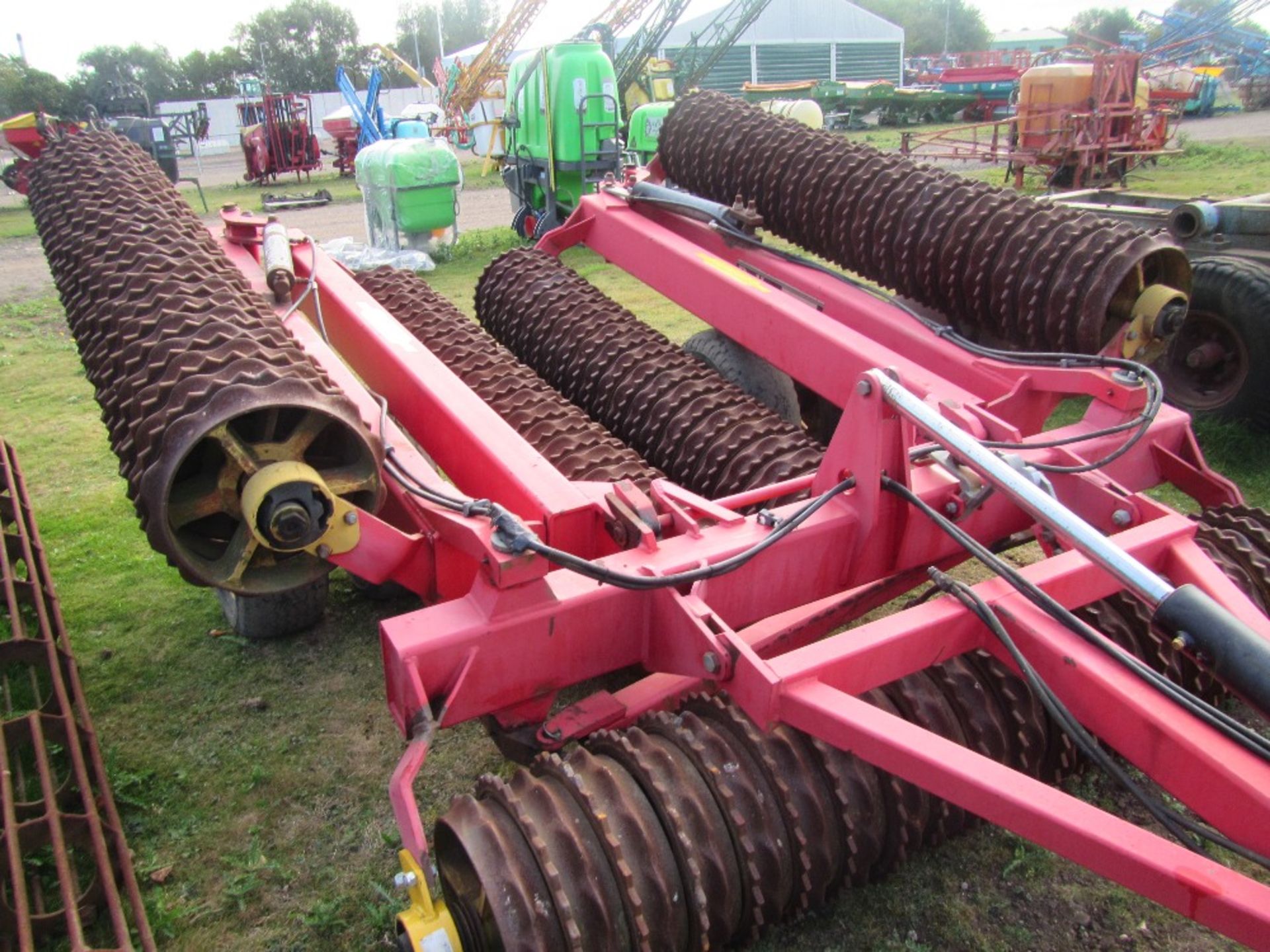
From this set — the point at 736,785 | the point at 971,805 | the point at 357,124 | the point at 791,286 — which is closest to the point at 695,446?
the point at 791,286

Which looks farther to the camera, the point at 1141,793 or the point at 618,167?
the point at 618,167

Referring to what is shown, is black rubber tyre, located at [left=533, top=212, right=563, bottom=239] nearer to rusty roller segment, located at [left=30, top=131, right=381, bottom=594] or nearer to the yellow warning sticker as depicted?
the yellow warning sticker

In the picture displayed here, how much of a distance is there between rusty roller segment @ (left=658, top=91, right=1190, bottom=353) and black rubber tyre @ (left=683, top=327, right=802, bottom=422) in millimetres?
538

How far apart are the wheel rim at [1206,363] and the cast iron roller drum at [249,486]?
4.03 meters

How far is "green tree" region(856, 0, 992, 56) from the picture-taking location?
68.9m

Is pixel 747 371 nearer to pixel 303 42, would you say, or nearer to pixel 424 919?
pixel 424 919

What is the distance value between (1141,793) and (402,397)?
2.37 m

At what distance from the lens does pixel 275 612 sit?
138 inches

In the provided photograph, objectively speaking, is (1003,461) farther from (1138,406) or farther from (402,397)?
(402,397)

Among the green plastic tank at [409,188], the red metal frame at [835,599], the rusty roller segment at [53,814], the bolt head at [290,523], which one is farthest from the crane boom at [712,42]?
the bolt head at [290,523]

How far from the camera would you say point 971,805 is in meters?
1.70

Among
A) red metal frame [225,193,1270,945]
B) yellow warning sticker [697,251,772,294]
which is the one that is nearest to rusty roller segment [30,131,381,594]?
red metal frame [225,193,1270,945]

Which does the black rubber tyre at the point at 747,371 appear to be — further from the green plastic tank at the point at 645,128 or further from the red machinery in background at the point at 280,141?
the red machinery in background at the point at 280,141

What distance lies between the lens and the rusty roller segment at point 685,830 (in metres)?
1.81
